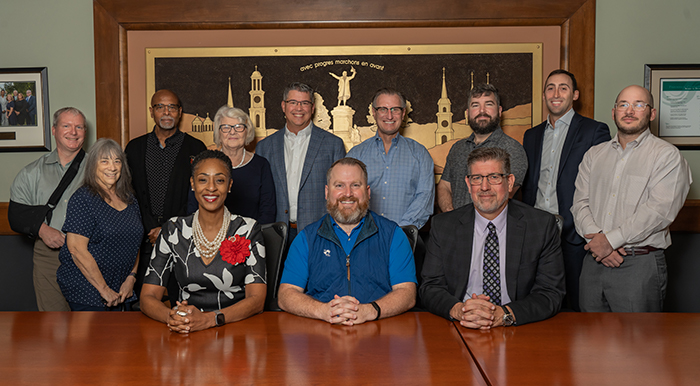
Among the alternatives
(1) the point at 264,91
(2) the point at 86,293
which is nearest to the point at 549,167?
(1) the point at 264,91

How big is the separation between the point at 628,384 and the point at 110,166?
283cm

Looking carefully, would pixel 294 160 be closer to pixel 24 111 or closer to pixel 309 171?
pixel 309 171

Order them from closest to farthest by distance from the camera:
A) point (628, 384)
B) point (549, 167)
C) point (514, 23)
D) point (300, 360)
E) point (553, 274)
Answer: point (628, 384)
point (300, 360)
point (553, 274)
point (549, 167)
point (514, 23)

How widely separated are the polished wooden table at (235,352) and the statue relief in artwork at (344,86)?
7.82 ft

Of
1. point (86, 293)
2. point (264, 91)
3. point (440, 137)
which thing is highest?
point (264, 91)

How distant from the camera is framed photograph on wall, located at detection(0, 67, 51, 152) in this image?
4.16 metres

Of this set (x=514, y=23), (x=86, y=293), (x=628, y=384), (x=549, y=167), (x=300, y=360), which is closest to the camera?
(x=628, y=384)

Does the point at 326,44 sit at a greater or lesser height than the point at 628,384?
greater

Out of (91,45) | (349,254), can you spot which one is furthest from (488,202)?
(91,45)

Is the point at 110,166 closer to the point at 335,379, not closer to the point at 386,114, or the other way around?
the point at 386,114

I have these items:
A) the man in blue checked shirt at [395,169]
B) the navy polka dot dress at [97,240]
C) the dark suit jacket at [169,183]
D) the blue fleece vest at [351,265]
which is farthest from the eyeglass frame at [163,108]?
the blue fleece vest at [351,265]

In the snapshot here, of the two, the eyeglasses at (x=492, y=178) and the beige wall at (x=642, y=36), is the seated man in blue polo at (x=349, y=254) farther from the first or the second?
the beige wall at (x=642, y=36)

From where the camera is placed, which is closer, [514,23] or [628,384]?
[628,384]

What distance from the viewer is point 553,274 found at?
7.66ft
